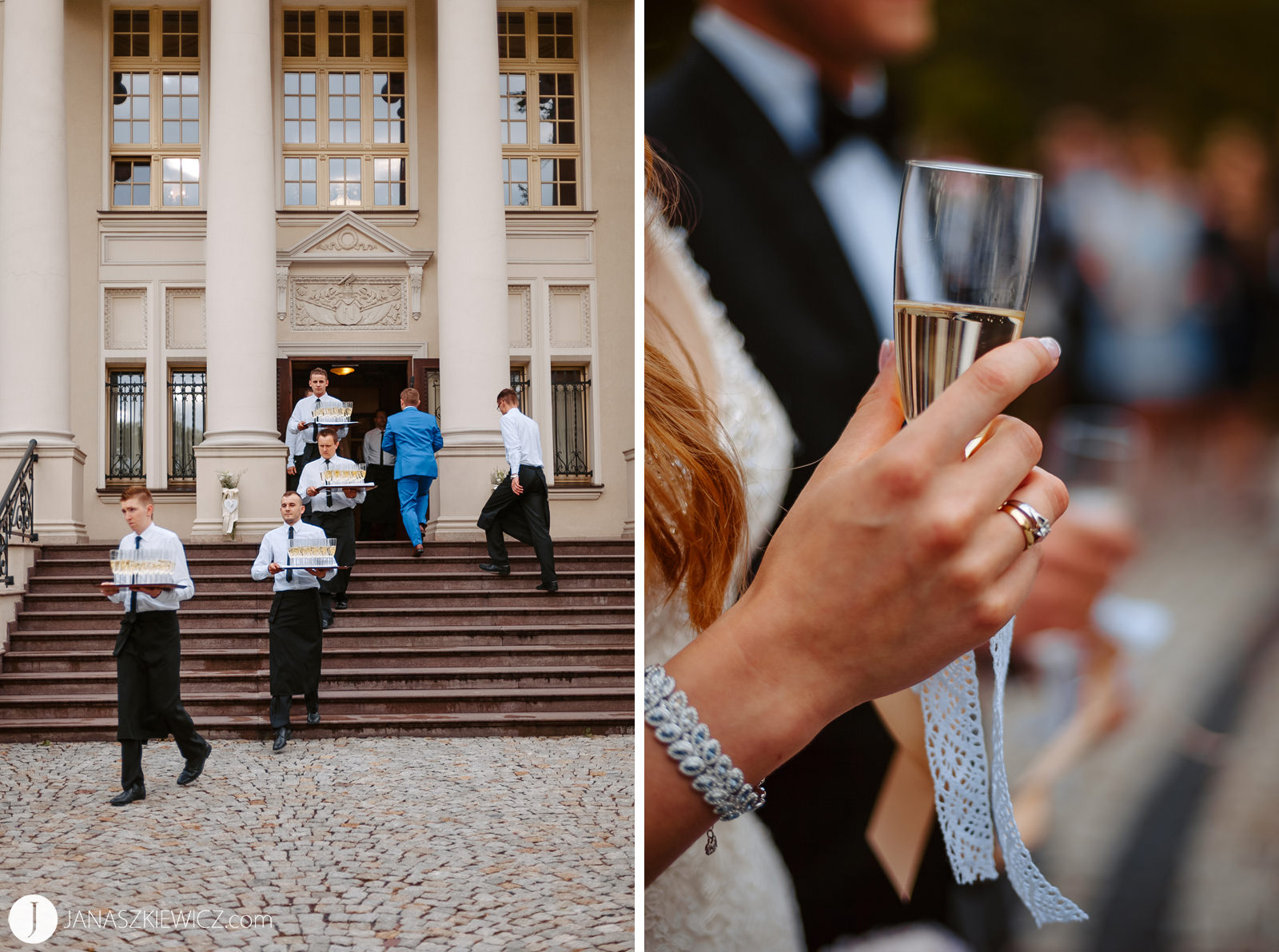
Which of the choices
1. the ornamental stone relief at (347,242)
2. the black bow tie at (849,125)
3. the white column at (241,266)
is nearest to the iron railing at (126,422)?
the white column at (241,266)

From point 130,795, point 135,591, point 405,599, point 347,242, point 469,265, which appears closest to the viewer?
point 130,795

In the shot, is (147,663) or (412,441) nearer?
(147,663)

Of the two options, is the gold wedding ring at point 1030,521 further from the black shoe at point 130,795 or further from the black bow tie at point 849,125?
the black shoe at point 130,795

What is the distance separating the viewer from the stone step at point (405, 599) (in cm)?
239

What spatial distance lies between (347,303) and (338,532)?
1.43 m

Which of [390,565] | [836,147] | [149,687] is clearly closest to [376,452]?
[390,565]

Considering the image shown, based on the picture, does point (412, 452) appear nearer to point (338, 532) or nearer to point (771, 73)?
point (338, 532)

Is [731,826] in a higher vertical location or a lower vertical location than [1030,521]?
lower

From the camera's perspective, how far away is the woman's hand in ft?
3.09

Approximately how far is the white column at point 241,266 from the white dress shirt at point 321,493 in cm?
7

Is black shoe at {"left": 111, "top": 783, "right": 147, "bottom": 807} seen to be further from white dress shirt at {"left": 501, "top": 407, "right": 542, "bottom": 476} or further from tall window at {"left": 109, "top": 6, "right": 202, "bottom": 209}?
tall window at {"left": 109, "top": 6, "right": 202, "bottom": 209}

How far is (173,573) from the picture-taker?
8.14 ft

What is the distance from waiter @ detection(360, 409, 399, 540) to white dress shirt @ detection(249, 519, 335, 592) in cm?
14

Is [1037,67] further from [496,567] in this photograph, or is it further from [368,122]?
[368,122]
